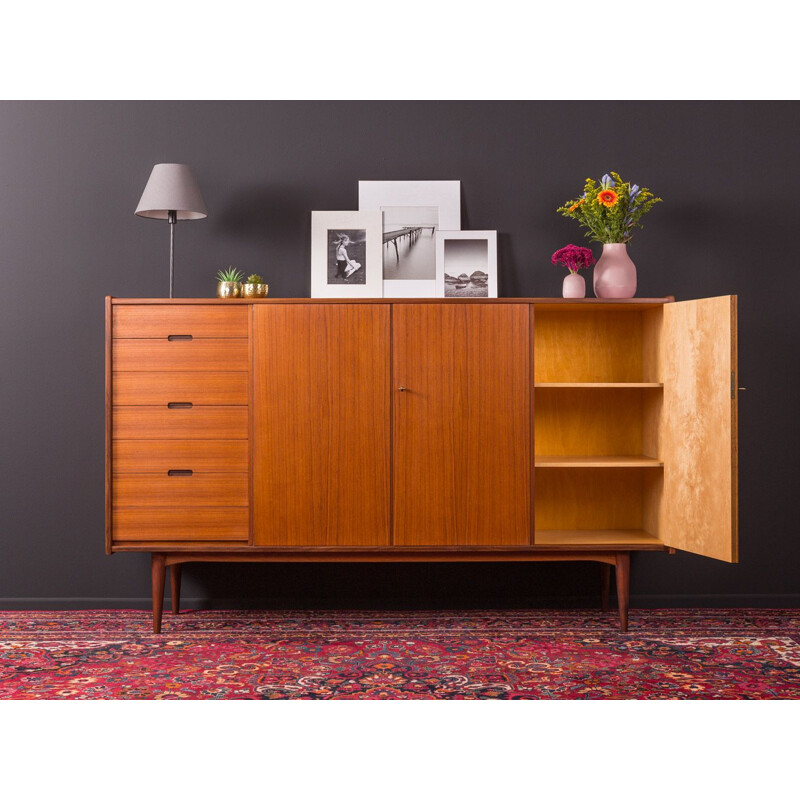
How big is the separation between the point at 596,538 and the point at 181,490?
181 centimetres

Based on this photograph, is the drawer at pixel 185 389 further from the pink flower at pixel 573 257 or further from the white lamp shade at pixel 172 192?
the pink flower at pixel 573 257

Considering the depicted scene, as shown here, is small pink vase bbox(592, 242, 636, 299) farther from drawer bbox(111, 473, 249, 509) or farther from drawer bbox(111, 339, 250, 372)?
drawer bbox(111, 473, 249, 509)

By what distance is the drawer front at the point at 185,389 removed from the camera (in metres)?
3.20

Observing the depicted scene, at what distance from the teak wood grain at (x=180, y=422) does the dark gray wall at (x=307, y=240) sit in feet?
1.90

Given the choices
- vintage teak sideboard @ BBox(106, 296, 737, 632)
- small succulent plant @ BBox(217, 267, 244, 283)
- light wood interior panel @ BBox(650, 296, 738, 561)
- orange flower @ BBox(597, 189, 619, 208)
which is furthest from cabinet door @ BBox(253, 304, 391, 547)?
light wood interior panel @ BBox(650, 296, 738, 561)

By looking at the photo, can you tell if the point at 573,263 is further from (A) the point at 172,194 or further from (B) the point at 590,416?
(A) the point at 172,194

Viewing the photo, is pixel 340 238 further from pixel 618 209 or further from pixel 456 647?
pixel 456 647

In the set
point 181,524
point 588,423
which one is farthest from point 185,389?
point 588,423

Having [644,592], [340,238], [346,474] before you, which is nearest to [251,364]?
[346,474]

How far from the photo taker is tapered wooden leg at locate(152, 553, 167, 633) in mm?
3235

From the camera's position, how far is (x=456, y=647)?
10.4 ft

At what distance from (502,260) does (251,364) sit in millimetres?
1341

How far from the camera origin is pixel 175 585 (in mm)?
3541

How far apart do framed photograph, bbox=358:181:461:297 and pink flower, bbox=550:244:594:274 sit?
0.54 m
